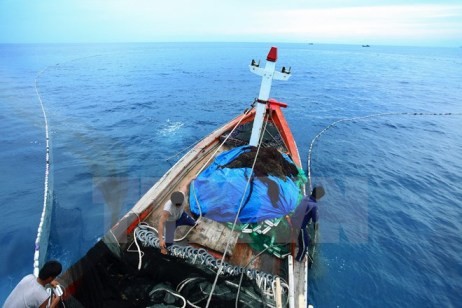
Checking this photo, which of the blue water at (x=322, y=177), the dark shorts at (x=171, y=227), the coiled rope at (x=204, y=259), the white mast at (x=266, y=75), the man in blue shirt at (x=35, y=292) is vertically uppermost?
the white mast at (x=266, y=75)

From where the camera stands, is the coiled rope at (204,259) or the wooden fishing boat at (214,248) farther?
the coiled rope at (204,259)

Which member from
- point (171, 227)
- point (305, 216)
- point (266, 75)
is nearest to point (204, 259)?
point (171, 227)

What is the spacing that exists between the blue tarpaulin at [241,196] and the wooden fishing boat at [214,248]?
0.08 feet

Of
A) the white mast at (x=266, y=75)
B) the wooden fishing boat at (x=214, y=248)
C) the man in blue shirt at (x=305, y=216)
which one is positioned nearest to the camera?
the wooden fishing boat at (x=214, y=248)

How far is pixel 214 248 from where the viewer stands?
18.7 feet

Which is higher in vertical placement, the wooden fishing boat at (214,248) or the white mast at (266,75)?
the white mast at (266,75)

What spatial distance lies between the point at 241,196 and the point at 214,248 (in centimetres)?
147

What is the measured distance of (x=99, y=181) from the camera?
453 inches

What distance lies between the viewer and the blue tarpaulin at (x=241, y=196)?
6441mm

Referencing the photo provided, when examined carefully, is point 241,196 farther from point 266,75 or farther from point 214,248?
point 266,75

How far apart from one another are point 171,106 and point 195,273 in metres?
21.9

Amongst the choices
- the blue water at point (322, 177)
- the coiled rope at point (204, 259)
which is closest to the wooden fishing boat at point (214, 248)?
the coiled rope at point (204, 259)

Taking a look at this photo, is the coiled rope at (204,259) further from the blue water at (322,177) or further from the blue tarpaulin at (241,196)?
the blue water at (322,177)

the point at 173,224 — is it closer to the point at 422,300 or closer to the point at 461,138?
the point at 422,300
